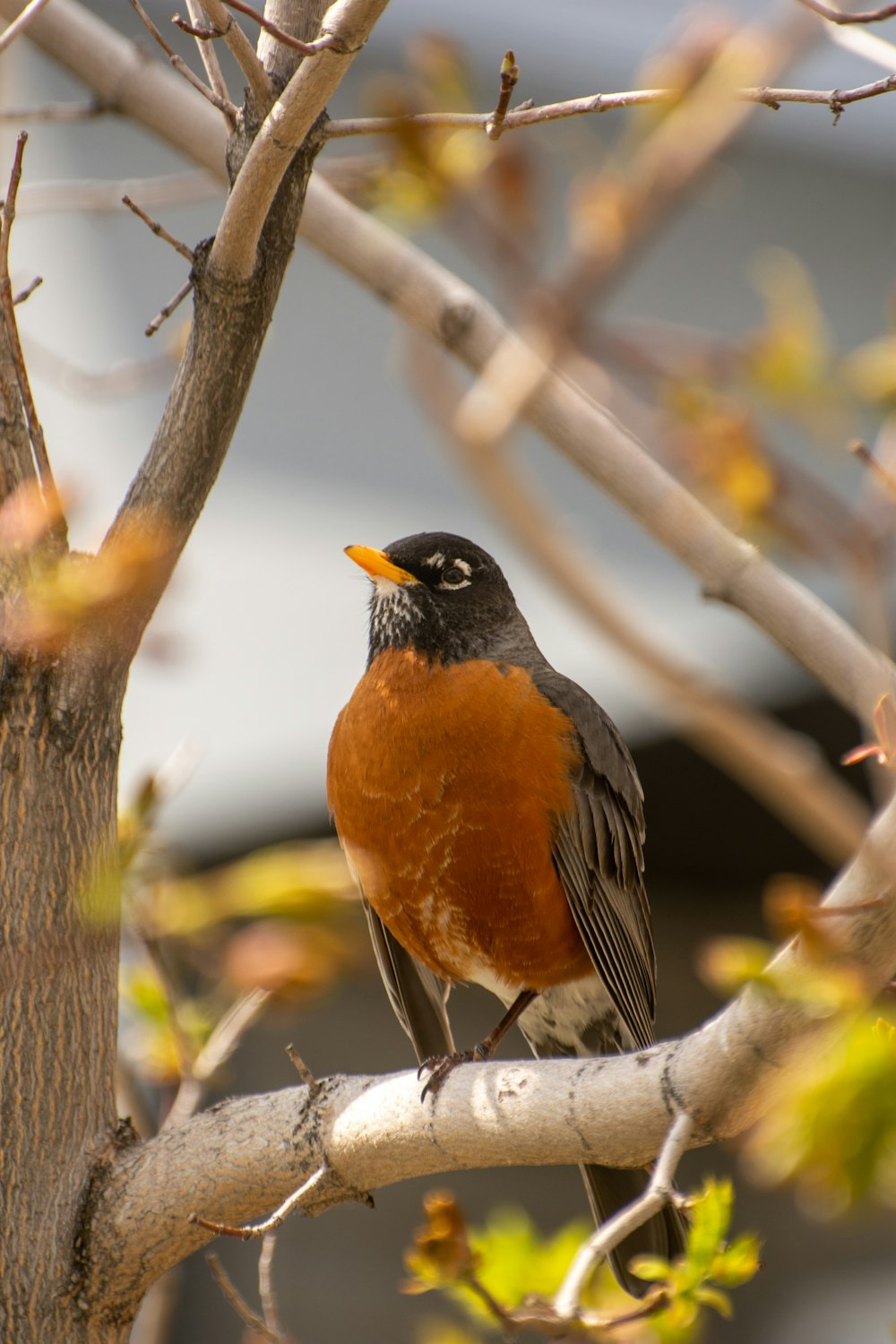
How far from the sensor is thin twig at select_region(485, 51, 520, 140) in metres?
1.88

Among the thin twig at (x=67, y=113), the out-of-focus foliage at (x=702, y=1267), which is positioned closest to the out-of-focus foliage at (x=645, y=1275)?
the out-of-focus foliage at (x=702, y=1267)

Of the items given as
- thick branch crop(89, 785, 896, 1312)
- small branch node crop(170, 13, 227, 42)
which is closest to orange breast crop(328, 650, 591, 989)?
thick branch crop(89, 785, 896, 1312)

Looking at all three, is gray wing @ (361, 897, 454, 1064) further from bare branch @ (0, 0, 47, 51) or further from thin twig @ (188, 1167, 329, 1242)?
bare branch @ (0, 0, 47, 51)

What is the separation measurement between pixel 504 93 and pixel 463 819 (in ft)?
5.25

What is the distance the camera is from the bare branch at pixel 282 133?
186 centimetres

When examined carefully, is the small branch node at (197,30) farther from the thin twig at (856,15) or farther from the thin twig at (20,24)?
the thin twig at (856,15)

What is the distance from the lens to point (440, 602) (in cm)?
361

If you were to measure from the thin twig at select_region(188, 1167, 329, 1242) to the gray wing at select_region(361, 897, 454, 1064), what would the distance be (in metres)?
1.11

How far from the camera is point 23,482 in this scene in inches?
88.8

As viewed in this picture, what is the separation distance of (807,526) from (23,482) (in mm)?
1186

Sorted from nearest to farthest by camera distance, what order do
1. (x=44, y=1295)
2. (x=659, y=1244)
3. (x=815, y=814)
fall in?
(x=815, y=814) < (x=44, y=1295) < (x=659, y=1244)

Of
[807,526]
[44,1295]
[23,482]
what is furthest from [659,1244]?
[23,482]

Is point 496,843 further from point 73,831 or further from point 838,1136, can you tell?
point 838,1136

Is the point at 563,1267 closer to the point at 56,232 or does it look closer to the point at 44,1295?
the point at 44,1295
